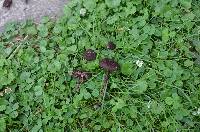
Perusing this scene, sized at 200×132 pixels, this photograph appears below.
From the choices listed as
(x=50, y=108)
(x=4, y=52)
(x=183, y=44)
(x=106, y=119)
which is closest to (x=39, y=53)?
(x=4, y=52)

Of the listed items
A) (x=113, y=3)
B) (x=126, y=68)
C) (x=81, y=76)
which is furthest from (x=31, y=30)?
(x=126, y=68)

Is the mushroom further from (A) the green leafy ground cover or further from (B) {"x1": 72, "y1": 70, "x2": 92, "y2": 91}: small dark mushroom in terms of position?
(B) {"x1": 72, "y1": 70, "x2": 92, "y2": 91}: small dark mushroom

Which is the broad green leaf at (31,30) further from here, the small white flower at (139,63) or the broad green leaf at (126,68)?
the small white flower at (139,63)

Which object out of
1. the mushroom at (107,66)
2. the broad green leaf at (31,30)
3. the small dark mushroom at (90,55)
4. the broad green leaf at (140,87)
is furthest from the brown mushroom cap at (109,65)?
the broad green leaf at (31,30)

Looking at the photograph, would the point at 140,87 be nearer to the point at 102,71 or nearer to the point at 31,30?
the point at 102,71

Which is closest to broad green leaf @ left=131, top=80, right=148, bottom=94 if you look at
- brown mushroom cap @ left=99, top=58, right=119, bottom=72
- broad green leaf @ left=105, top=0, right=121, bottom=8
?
brown mushroom cap @ left=99, top=58, right=119, bottom=72
